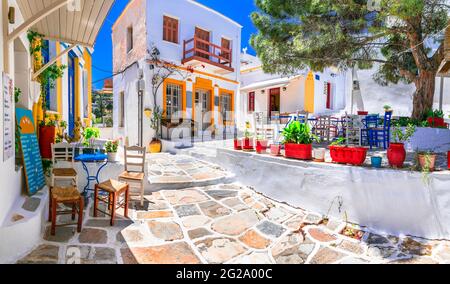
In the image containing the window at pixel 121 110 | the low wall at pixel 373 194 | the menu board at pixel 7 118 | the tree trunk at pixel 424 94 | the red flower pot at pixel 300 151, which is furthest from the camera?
the window at pixel 121 110

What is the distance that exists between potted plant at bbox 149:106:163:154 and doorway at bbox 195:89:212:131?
2.26m

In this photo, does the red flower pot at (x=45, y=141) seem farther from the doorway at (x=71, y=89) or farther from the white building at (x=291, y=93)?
the white building at (x=291, y=93)

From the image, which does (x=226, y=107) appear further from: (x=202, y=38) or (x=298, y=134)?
(x=298, y=134)

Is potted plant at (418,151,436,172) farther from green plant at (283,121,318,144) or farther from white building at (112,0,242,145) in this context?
white building at (112,0,242,145)

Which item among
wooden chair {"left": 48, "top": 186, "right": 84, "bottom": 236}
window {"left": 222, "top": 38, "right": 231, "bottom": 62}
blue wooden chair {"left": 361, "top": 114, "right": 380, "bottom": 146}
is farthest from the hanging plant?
window {"left": 222, "top": 38, "right": 231, "bottom": 62}

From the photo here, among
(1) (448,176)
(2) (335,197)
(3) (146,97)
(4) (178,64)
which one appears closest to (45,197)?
(2) (335,197)

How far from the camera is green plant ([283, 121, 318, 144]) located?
548 cm

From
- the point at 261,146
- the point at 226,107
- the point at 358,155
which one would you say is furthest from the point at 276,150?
the point at 226,107

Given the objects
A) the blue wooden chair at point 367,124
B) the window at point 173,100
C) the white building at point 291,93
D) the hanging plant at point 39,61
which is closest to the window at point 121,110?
the window at point 173,100

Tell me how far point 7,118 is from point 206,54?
9609 mm

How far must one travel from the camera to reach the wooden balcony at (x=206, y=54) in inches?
439

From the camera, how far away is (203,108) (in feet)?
42.0

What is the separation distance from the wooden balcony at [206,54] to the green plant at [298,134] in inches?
262
